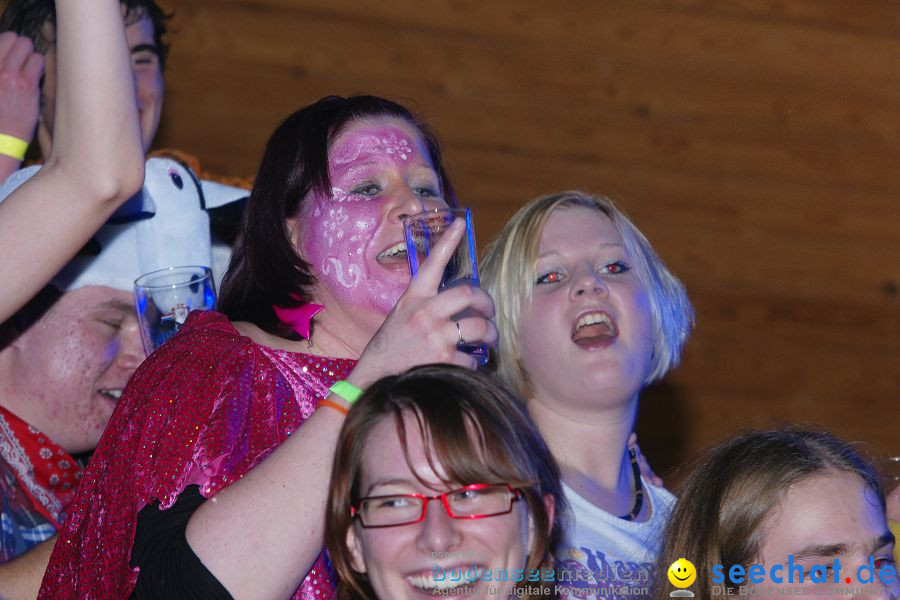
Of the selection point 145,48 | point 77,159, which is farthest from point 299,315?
point 145,48

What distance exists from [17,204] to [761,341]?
2.88 m

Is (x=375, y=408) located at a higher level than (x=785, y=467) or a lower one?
higher

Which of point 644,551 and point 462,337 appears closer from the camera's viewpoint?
point 462,337

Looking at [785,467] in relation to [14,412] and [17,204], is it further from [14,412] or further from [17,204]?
[14,412]

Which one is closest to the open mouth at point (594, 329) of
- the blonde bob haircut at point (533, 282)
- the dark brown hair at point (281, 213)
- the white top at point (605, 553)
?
the blonde bob haircut at point (533, 282)

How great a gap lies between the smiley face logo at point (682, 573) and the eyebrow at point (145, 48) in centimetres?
176

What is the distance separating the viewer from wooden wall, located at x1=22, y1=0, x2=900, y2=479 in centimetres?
372

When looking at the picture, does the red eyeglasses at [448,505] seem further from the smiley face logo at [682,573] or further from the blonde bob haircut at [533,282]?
the blonde bob haircut at [533,282]

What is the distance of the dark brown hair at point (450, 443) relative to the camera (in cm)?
150

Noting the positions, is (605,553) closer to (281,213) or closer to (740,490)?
(740,490)

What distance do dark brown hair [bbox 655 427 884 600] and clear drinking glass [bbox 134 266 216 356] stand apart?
88cm

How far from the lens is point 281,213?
199cm

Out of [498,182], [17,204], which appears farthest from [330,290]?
[498,182]

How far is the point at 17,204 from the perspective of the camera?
1.64 meters
